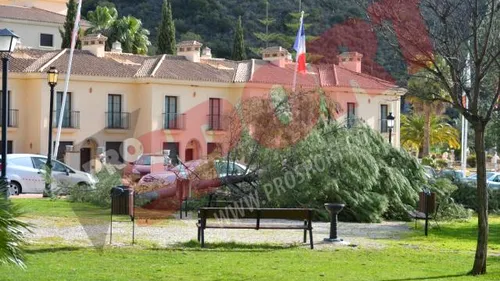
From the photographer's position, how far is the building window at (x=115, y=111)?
1927 inches

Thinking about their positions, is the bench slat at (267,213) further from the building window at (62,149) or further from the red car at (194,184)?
the building window at (62,149)

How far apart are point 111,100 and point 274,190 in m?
26.8

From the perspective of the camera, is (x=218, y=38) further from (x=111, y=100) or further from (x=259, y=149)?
(x=259, y=149)

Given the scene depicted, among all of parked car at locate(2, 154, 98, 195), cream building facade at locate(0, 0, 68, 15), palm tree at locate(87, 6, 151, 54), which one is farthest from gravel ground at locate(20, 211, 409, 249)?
cream building facade at locate(0, 0, 68, 15)

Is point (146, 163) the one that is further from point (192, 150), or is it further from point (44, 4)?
point (44, 4)

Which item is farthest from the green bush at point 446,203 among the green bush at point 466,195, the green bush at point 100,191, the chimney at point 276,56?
the chimney at point 276,56

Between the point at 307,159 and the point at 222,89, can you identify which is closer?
the point at 307,159

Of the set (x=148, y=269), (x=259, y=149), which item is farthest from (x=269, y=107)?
(x=148, y=269)

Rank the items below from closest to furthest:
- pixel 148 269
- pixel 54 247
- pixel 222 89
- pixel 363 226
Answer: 1. pixel 148 269
2. pixel 54 247
3. pixel 363 226
4. pixel 222 89

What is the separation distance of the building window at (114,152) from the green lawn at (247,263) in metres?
29.5

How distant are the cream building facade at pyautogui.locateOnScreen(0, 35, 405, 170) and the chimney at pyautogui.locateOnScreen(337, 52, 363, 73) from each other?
3.43 meters

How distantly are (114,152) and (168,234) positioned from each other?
29106mm

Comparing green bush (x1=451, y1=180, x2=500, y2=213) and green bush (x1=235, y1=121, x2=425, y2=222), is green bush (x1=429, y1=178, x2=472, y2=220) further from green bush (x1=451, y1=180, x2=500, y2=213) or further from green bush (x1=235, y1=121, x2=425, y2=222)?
green bush (x1=451, y1=180, x2=500, y2=213)

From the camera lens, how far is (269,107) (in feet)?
81.3
